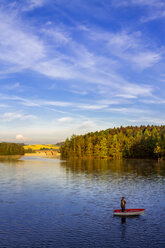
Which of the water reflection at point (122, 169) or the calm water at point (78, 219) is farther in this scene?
the water reflection at point (122, 169)

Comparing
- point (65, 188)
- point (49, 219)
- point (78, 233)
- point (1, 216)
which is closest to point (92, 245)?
point (78, 233)

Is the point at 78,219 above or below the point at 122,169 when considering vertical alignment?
below

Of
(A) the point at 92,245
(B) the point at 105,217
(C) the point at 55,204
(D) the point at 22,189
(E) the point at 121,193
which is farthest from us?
(D) the point at 22,189

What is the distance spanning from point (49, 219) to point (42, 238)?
29.6 feet

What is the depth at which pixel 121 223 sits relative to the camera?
43375mm

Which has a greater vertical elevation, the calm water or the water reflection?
the water reflection

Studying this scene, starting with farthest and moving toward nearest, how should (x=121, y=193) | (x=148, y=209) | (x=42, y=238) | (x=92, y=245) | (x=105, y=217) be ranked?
(x=121, y=193) < (x=148, y=209) < (x=105, y=217) < (x=42, y=238) < (x=92, y=245)

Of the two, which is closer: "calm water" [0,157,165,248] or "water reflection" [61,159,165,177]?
"calm water" [0,157,165,248]

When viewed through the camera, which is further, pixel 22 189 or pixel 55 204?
pixel 22 189

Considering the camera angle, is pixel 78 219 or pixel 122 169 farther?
pixel 122 169

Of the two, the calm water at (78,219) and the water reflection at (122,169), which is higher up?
the water reflection at (122,169)

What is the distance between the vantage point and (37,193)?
70000mm

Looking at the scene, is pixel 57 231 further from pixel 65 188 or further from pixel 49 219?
pixel 65 188

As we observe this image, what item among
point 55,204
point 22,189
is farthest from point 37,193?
point 55,204
